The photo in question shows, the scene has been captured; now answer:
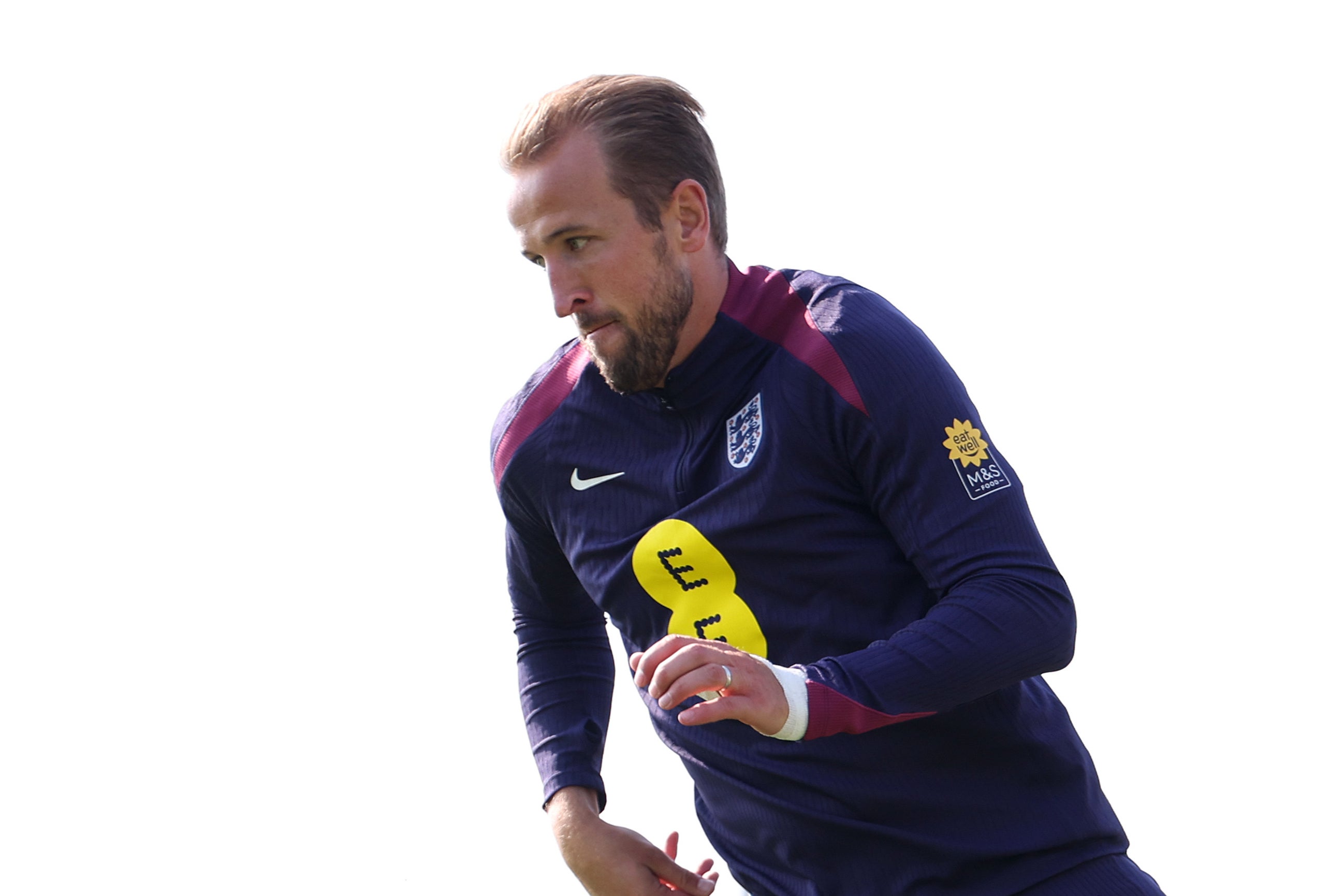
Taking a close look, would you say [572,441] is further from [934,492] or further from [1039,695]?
[1039,695]

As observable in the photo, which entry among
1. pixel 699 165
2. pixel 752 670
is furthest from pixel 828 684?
pixel 699 165

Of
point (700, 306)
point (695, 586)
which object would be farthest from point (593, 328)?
point (695, 586)

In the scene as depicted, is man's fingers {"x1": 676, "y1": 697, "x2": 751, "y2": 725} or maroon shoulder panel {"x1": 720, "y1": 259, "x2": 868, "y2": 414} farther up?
maroon shoulder panel {"x1": 720, "y1": 259, "x2": 868, "y2": 414}

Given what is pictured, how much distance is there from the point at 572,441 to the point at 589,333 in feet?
0.89

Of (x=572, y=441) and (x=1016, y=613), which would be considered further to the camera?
(x=572, y=441)

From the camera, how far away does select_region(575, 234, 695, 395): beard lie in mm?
2188

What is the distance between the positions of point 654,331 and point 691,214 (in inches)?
9.1

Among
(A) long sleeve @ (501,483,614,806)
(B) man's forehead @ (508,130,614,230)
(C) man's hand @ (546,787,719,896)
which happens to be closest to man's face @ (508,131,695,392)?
(B) man's forehead @ (508,130,614,230)

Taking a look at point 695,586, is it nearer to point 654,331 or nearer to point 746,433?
point 746,433

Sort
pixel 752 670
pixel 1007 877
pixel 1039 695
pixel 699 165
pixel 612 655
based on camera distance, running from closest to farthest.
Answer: pixel 752 670 → pixel 1007 877 → pixel 1039 695 → pixel 699 165 → pixel 612 655

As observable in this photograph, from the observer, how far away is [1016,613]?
6.07 feet

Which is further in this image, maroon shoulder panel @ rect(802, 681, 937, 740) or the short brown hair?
the short brown hair

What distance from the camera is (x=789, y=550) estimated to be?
2078 millimetres

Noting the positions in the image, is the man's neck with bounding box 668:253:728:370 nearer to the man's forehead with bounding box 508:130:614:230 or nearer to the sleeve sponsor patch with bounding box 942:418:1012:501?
the man's forehead with bounding box 508:130:614:230
